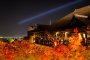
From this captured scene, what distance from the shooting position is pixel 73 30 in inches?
869

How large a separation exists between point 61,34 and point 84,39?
4.89 meters

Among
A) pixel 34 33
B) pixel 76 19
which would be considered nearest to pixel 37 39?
pixel 34 33

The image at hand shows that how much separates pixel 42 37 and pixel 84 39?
7.56 metres

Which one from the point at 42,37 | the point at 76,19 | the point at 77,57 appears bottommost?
the point at 77,57

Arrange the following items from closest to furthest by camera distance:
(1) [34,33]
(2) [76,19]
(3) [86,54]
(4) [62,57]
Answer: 1. (4) [62,57]
2. (3) [86,54]
3. (2) [76,19]
4. (1) [34,33]

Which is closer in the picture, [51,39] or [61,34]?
[51,39]

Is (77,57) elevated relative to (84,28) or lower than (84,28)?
lower

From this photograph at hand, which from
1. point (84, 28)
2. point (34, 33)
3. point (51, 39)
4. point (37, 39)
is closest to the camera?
point (84, 28)

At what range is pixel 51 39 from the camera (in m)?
24.7

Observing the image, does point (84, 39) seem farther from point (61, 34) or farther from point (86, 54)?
point (86, 54)

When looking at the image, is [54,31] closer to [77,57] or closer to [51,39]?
[51,39]

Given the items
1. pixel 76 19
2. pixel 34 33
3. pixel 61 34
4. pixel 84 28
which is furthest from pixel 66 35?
pixel 34 33

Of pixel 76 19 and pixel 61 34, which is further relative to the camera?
pixel 61 34

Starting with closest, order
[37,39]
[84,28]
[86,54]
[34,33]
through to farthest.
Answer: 1. [86,54]
2. [84,28]
3. [37,39]
4. [34,33]
